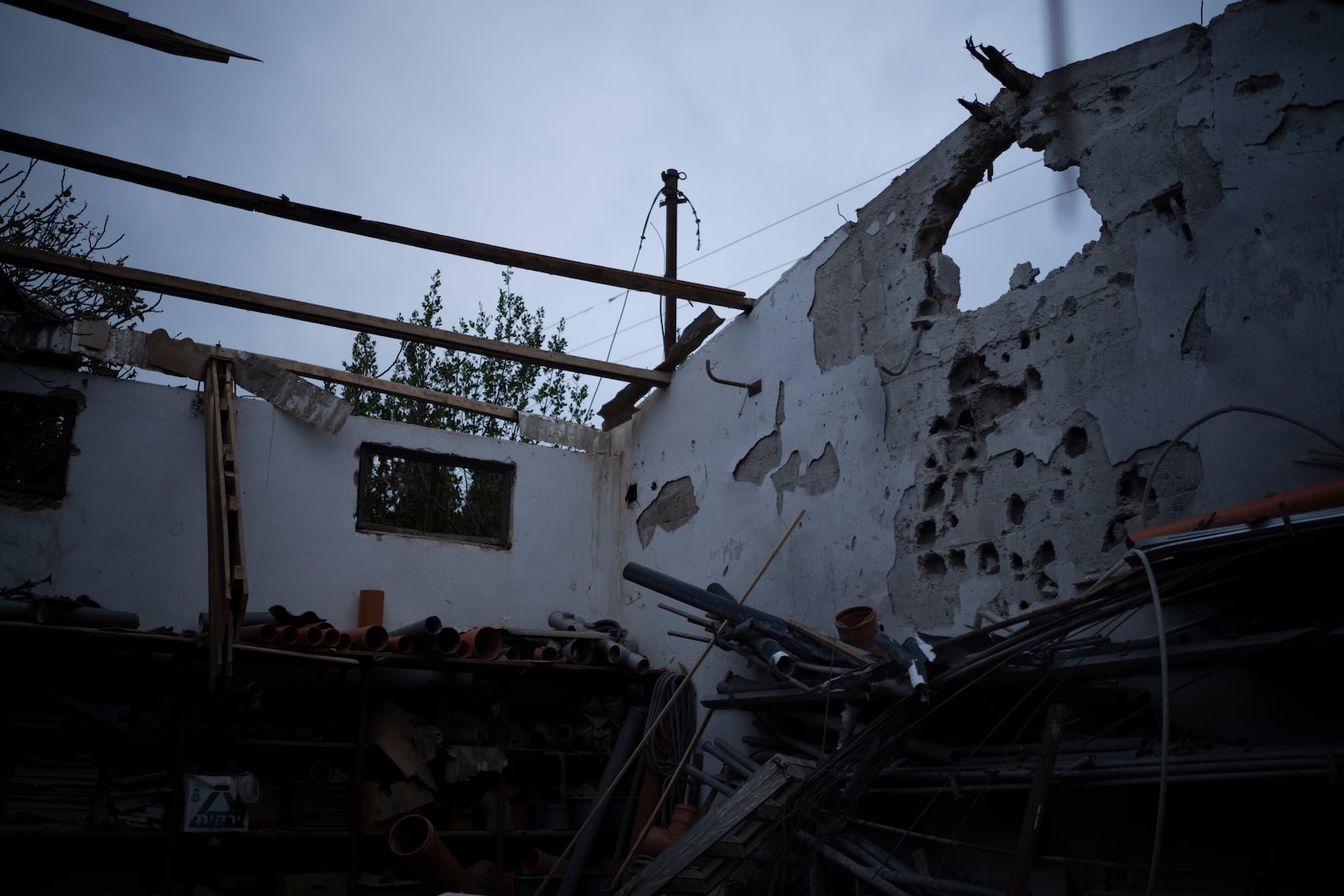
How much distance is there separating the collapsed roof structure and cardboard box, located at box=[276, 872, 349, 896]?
1.60 meters

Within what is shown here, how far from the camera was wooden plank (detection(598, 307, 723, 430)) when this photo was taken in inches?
314

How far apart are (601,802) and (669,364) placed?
3790 mm

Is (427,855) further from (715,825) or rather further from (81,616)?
(715,825)

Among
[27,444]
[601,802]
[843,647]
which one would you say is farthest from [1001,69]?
[27,444]

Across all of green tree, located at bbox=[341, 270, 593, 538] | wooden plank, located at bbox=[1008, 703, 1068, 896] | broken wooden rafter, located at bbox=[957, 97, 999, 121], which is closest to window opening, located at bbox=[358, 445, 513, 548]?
green tree, located at bbox=[341, 270, 593, 538]

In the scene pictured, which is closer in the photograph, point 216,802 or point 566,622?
point 216,802

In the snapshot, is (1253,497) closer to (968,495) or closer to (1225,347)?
(1225,347)

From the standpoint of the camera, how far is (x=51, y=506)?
712cm

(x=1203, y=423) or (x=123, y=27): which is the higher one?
(x=123, y=27)

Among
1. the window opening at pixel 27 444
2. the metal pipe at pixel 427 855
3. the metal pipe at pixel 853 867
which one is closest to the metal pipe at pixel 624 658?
the metal pipe at pixel 427 855

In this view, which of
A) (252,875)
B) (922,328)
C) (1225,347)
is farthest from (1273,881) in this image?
(252,875)

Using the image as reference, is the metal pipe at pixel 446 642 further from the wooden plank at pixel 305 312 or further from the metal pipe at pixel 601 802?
the wooden plank at pixel 305 312

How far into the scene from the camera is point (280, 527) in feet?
25.7

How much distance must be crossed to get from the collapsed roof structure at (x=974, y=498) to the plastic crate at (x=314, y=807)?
1268 mm
